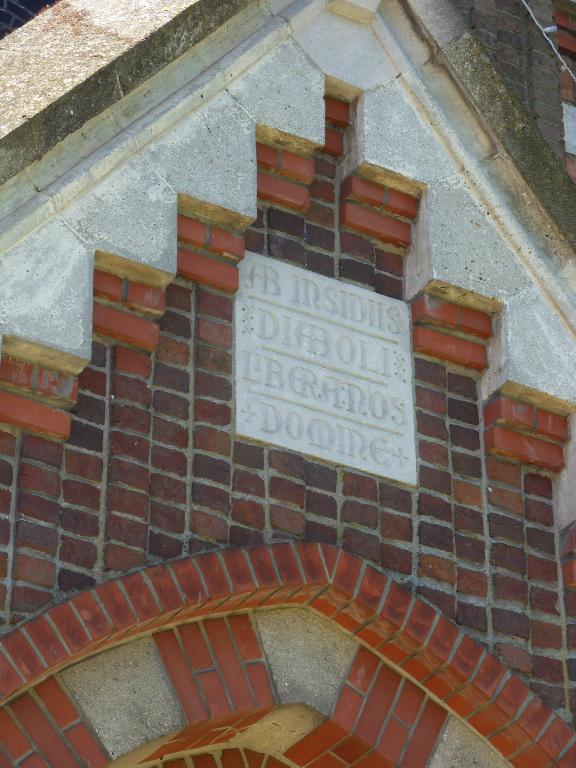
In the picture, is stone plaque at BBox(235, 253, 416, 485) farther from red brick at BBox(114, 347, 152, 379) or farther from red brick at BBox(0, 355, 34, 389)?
red brick at BBox(0, 355, 34, 389)

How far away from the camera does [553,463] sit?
6.43 m

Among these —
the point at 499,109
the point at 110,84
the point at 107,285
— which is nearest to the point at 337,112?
the point at 499,109

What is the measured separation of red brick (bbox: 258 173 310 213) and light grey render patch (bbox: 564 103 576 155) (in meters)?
2.08

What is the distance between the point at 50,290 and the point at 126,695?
4.10ft

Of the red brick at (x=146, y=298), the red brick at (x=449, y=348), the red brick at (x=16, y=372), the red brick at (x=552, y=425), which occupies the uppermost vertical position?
the red brick at (x=146, y=298)

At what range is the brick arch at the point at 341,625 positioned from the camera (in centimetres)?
528

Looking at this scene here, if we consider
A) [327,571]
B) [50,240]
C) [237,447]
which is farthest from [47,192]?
[327,571]

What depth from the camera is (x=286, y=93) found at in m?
6.36

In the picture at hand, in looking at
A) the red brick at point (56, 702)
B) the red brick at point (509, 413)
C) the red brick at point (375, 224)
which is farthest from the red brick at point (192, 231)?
the red brick at point (56, 702)

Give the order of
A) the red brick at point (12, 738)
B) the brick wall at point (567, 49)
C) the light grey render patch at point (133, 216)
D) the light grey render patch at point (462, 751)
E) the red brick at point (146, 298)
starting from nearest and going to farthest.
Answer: the red brick at point (12, 738) < the light grey render patch at point (133, 216) < the red brick at point (146, 298) < the light grey render patch at point (462, 751) < the brick wall at point (567, 49)

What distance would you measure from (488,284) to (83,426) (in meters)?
1.69

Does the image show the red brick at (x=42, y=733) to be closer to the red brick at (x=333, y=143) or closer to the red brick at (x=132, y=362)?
the red brick at (x=132, y=362)

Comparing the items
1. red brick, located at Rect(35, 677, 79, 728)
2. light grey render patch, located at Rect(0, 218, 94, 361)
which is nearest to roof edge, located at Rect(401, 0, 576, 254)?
light grey render patch, located at Rect(0, 218, 94, 361)

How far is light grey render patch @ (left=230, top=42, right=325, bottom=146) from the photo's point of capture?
20.6 feet
